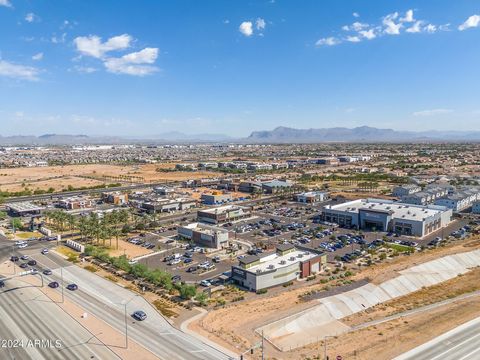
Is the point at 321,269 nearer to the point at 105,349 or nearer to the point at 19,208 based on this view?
the point at 105,349

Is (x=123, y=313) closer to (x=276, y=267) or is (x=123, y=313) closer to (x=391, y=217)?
(x=276, y=267)

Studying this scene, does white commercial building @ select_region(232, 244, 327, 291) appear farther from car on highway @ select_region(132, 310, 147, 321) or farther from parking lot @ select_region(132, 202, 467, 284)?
car on highway @ select_region(132, 310, 147, 321)

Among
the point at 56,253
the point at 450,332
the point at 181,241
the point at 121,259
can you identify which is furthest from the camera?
the point at 181,241

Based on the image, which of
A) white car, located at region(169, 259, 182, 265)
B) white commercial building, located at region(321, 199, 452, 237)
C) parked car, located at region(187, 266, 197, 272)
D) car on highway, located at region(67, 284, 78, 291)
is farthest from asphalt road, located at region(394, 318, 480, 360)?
car on highway, located at region(67, 284, 78, 291)

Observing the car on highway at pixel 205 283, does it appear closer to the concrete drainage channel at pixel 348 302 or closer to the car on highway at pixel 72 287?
the concrete drainage channel at pixel 348 302

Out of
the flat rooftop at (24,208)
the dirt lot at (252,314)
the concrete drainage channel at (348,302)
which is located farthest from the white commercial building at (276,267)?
the flat rooftop at (24,208)

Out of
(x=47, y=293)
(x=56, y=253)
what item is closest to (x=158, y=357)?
(x=47, y=293)
